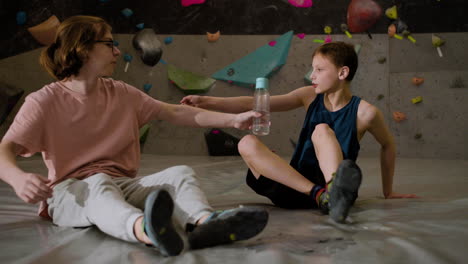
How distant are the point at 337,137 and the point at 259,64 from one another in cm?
295

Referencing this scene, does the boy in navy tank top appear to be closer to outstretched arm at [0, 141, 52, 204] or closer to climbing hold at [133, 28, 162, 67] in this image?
outstretched arm at [0, 141, 52, 204]

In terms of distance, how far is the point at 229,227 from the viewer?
1.00 meters

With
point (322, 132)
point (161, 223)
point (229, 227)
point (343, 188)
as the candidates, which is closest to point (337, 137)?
point (322, 132)

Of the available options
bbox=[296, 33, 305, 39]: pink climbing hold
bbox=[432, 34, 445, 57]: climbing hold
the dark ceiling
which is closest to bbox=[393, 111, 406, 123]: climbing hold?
bbox=[432, 34, 445, 57]: climbing hold

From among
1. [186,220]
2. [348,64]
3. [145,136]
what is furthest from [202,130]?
[186,220]

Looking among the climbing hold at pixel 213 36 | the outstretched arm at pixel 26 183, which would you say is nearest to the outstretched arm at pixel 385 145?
the outstretched arm at pixel 26 183

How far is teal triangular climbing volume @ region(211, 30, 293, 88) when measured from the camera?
4449 millimetres

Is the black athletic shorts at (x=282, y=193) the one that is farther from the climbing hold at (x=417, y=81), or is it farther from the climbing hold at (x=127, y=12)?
the climbing hold at (x=127, y=12)

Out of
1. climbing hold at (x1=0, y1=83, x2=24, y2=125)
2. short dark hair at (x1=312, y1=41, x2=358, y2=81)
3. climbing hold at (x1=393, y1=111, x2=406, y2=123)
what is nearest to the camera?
short dark hair at (x1=312, y1=41, x2=358, y2=81)

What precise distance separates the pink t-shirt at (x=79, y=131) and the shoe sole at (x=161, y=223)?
0.51 meters

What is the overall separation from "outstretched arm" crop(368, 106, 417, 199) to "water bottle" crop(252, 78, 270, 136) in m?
0.39

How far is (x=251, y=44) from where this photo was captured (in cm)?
452

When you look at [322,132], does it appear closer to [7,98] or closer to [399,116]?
[399,116]

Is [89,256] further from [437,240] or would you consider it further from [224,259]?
[437,240]
